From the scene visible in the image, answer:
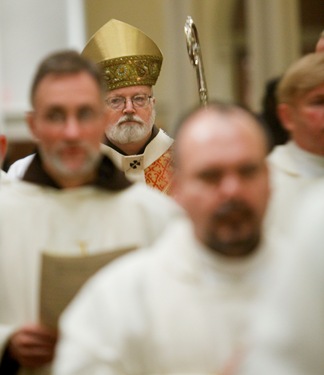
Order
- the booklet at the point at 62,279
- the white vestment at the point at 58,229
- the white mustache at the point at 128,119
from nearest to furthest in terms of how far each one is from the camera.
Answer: the booklet at the point at 62,279 → the white vestment at the point at 58,229 → the white mustache at the point at 128,119

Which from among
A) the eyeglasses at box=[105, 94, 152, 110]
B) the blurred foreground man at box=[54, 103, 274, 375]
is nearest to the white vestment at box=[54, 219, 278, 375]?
the blurred foreground man at box=[54, 103, 274, 375]

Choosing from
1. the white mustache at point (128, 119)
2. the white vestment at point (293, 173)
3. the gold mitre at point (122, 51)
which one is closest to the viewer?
the white vestment at point (293, 173)

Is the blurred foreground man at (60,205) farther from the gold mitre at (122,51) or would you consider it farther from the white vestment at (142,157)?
the gold mitre at (122,51)

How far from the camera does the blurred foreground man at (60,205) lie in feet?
14.2

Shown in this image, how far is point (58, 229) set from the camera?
177 inches

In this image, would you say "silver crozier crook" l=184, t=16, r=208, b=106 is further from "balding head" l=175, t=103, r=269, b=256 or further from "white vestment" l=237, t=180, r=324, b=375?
"white vestment" l=237, t=180, r=324, b=375

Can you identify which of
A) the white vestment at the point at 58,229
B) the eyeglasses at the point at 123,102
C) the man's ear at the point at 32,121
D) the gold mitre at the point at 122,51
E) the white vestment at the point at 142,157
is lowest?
the white vestment at the point at 142,157

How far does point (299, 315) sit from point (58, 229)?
67.4 inches

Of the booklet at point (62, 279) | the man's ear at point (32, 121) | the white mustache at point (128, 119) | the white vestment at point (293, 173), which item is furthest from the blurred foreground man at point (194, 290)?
the white mustache at point (128, 119)

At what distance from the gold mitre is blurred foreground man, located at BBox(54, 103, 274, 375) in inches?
114

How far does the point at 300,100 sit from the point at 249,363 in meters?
2.05

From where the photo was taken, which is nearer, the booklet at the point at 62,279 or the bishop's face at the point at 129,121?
the booklet at the point at 62,279

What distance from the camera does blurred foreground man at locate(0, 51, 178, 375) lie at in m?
4.34

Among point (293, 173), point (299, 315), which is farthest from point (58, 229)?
point (299, 315)
